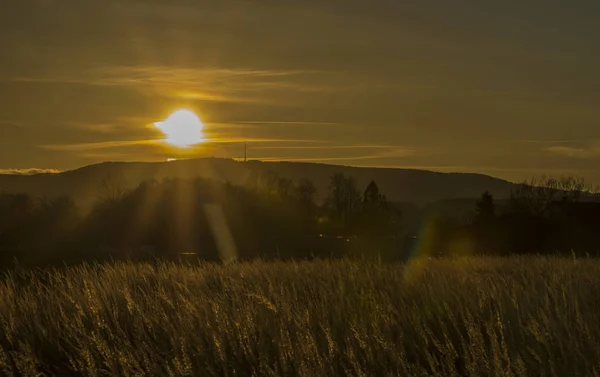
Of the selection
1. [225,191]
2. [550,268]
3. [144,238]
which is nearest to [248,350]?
[550,268]

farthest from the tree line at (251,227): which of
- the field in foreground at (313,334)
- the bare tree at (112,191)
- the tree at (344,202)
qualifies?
the tree at (344,202)

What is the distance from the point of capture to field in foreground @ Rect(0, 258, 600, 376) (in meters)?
7.64

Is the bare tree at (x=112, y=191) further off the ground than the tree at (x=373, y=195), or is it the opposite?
the tree at (x=373, y=195)

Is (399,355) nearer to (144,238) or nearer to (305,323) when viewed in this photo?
(305,323)

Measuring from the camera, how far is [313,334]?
27.8 ft

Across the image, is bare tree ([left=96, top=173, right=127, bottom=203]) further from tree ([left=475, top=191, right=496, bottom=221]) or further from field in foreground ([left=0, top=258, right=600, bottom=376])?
field in foreground ([left=0, top=258, right=600, bottom=376])

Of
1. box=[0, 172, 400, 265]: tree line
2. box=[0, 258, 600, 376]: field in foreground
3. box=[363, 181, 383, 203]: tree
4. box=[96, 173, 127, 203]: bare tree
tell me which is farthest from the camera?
box=[363, 181, 383, 203]: tree

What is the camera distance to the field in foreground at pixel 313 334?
7637 millimetres

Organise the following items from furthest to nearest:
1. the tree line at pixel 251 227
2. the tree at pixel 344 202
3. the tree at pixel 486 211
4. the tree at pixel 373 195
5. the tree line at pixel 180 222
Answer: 1. the tree at pixel 344 202
2. the tree at pixel 373 195
3. the tree line at pixel 180 222
4. the tree at pixel 486 211
5. the tree line at pixel 251 227

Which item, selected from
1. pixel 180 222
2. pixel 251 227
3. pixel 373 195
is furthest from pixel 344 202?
pixel 180 222

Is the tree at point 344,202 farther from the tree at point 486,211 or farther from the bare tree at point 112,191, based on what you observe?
the tree at point 486,211

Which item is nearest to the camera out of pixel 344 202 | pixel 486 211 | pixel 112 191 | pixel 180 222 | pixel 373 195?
pixel 486 211

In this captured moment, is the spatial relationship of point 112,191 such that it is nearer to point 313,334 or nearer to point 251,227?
point 251,227

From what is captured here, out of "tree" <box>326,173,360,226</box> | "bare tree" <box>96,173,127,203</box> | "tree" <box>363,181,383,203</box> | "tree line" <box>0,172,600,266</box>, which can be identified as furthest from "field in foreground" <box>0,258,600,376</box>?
"tree" <box>326,173,360,226</box>
